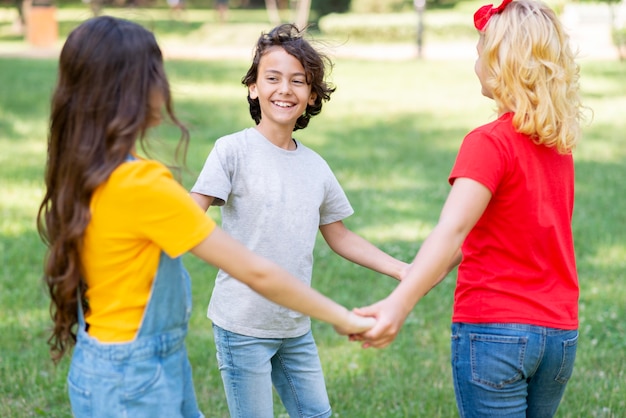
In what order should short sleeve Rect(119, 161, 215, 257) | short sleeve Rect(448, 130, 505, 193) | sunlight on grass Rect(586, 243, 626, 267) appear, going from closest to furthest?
short sleeve Rect(119, 161, 215, 257)
short sleeve Rect(448, 130, 505, 193)
sunlight on grass Rect(586, 243, 626, 267)

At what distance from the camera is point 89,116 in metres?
2.18

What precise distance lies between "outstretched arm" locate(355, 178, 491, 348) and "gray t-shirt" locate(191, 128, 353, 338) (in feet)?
1.15

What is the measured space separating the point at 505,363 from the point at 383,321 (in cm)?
38

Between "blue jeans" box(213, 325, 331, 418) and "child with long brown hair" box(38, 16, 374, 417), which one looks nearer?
"child with long brown hair" box(38, 16, 374, 417)

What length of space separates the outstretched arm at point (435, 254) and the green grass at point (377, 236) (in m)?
0.87

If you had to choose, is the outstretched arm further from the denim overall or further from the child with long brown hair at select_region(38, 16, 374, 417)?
the denim overall

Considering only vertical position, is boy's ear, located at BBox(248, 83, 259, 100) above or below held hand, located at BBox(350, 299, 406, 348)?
above

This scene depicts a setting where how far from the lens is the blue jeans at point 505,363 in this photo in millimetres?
2465

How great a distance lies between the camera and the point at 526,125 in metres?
2.45

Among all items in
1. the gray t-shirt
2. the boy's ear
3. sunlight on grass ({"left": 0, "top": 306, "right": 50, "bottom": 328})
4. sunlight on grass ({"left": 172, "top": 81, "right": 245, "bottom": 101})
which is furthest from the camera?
sunlight on grass ({"left": 172, "top": 81, "right": 245, "bottom": 101})

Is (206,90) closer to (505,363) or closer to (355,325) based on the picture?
(355,325)

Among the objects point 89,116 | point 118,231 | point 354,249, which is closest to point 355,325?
point 354,249

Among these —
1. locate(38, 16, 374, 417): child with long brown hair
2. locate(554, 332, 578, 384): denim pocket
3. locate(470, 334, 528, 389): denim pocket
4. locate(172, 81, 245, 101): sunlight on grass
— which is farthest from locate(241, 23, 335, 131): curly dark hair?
locate(172, 81, 245, 101): sunlight on grass

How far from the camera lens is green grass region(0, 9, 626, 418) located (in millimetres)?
4152
